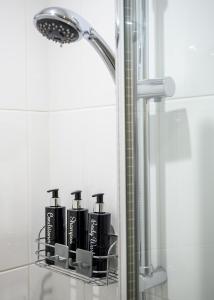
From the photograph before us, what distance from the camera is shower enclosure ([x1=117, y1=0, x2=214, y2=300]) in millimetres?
604

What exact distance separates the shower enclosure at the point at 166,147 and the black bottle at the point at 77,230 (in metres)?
0.28

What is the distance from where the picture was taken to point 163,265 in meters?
0.65

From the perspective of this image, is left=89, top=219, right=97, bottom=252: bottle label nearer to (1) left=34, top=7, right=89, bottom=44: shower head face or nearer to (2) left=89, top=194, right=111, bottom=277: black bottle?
(2) left=89, top=194, right=111, bottom=277: black bottle

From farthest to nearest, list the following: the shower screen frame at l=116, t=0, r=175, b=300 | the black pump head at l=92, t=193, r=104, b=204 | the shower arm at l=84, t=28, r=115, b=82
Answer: the black pump head at l=92, t=193, r=104, b=204 < the shower arm at l=84, t=28, r=115, b=82 < the shower screen frame at l=116, t=0, r=175, b=300

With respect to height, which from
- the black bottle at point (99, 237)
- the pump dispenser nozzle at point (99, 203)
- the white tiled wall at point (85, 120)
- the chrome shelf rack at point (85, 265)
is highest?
the white tiled wall at point (85, 120)

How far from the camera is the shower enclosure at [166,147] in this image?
1.98 feet

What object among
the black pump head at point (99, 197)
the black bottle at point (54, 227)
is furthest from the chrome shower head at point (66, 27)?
the black bottle at point (54, 227)

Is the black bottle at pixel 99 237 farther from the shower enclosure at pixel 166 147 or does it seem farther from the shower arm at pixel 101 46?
the shower arm at pixel 101 46

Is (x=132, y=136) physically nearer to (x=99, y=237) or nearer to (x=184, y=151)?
(x=184, y=151)

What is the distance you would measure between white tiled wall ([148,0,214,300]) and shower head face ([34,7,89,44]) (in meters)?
0.16

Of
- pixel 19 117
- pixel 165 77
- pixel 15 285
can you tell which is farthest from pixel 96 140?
pixel 15 285

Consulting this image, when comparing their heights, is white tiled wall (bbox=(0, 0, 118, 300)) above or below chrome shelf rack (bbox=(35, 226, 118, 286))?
above

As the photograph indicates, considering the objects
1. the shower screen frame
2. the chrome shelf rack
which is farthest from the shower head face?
the chrome shelf rack

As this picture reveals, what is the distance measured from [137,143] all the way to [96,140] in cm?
36
